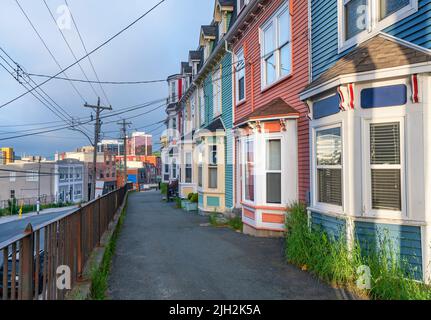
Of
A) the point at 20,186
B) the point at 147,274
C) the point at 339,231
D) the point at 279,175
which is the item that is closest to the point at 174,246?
the point at 147,274

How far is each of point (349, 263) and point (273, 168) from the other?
3998mm

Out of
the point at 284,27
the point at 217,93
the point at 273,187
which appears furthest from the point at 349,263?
the point at 217,93

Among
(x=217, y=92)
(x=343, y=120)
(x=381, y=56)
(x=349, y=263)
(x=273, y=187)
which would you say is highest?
(x=217, y=92)

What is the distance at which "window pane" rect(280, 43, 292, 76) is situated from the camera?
9.31m

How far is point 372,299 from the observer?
4410mm

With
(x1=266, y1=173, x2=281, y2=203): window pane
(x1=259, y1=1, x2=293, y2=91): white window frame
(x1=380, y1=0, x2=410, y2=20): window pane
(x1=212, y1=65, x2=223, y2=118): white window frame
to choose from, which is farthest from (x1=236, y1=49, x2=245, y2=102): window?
(x1=380, y1=0, x2=410, y2=20): window pane

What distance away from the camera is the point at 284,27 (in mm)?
9516

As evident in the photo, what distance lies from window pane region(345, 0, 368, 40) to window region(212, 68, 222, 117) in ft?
→ 29.1

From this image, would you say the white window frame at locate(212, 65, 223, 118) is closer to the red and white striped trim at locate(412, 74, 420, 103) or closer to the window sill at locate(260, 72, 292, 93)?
the window sill at locate(260, 72, 292, 93)

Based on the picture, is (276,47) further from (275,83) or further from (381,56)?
(381,56)

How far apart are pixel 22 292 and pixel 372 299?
4125 mm

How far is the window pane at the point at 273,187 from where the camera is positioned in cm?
867

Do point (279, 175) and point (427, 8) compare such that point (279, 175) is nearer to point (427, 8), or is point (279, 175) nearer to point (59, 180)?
point (427, 8)

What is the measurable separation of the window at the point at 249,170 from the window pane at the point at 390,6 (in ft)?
14.4
